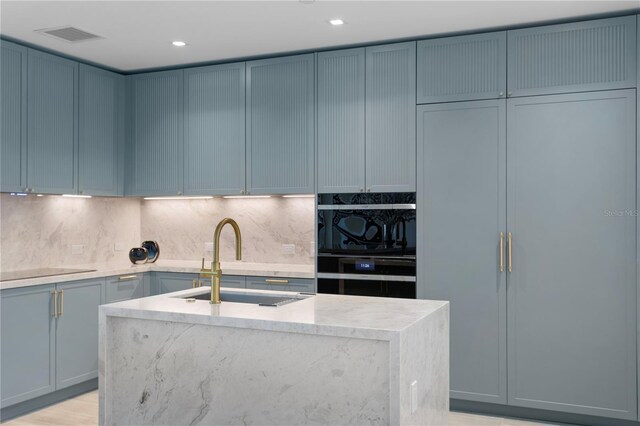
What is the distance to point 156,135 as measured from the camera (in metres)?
5.21

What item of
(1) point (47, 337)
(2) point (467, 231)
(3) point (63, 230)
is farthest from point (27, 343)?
(2) point (467, 231)

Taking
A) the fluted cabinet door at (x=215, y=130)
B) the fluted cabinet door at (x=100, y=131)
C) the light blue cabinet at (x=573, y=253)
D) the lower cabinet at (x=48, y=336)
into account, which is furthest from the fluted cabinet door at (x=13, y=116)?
the light blue cabinet at (x=573, y=253)

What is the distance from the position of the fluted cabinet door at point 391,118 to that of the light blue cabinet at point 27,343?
8.08 feet

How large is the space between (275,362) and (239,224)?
2.93m

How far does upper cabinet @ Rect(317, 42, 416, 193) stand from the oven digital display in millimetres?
527

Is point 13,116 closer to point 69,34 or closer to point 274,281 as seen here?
point 69,34

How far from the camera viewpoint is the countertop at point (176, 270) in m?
4.21

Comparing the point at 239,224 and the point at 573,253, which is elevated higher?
the point at 239,224

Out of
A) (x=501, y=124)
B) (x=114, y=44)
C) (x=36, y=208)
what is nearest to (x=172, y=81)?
(x=114, y=44)

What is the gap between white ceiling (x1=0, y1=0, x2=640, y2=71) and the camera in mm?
3566

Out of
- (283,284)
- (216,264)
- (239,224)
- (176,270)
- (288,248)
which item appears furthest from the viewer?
(239,224)

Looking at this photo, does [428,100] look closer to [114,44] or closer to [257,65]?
[257,65]

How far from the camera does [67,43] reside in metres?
4.34

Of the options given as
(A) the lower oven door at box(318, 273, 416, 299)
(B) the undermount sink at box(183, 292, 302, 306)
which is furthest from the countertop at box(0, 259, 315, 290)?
(B) the undermount sink at box(183, 292, 302, 306)
